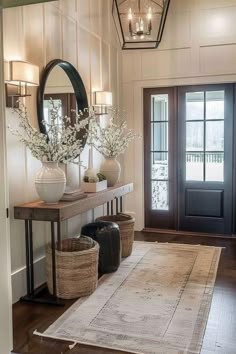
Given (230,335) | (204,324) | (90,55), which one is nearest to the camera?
(230,335)

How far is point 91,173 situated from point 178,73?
2.30 meters

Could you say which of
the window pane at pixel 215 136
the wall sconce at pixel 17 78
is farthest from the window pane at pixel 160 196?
the wall sconce at pixel 17 78

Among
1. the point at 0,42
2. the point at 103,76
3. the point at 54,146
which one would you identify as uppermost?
the point at 103,76

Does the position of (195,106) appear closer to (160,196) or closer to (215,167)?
(215,167)

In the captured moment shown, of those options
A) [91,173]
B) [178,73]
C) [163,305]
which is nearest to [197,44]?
[178,73]

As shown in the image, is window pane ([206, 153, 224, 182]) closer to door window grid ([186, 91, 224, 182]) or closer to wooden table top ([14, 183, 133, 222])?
door window grid ([186, 91, 224, 182])

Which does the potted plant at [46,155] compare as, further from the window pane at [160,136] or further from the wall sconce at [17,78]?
the window pane at [160,136]

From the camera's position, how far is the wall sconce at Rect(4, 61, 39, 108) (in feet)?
9.99

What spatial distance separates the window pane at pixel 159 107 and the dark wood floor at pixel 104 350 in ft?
8.39

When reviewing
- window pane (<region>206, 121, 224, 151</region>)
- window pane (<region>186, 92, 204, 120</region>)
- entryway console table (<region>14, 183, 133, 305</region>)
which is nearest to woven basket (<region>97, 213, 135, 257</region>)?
entryway console table (<region>14, 183, 133, 305</region>)

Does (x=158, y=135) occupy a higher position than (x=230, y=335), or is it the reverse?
(x=158, y=135)

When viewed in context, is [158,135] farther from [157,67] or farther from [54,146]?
[54,146]

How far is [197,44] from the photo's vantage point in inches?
211

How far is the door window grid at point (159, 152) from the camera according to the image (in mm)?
5680
